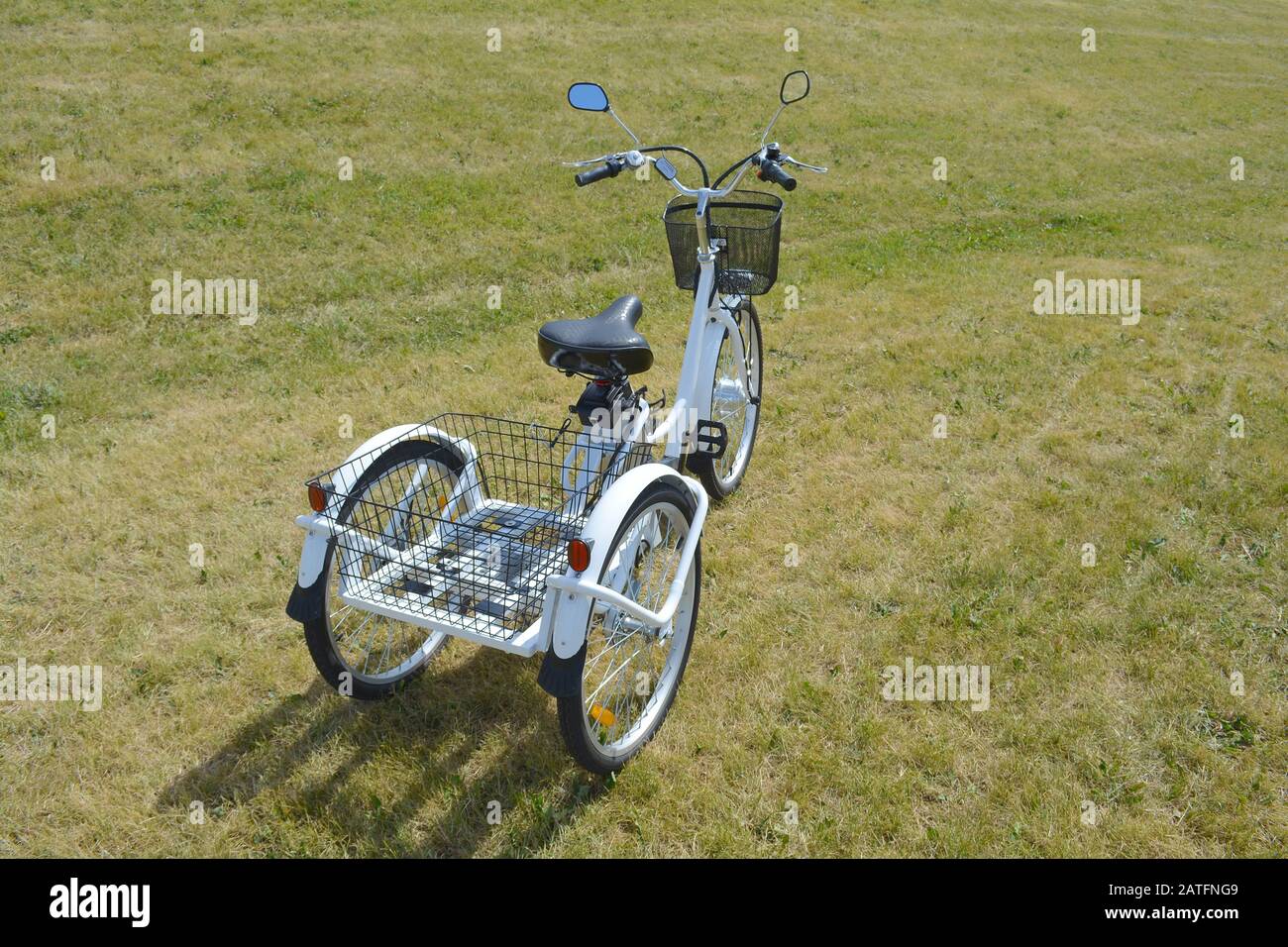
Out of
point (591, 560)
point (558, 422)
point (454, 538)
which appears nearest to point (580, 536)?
point (591, 560)

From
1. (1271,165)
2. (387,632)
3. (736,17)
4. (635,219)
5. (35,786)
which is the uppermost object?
(736,17)

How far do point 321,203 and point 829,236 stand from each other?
5862 mm

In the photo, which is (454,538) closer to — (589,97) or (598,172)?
(598,172)

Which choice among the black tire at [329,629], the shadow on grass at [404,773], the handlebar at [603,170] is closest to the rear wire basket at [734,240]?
the handlebar at [603,170]

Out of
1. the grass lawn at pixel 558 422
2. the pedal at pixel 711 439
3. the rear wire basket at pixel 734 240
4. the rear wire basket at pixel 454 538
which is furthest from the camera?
the pedal at pixel 711 439

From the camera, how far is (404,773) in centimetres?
316

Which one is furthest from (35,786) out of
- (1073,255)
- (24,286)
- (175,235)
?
(1073,255)

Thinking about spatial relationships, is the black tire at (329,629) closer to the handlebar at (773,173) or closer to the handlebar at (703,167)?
the handlebar at (703,167)

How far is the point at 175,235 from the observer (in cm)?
835

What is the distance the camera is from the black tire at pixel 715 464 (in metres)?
4.62

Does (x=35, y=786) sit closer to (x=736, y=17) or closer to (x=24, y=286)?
(x=24, y=286)

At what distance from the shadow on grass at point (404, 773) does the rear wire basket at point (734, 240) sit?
2212mm

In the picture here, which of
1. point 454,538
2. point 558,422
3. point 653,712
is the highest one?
point 454,538

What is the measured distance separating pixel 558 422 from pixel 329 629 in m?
2.96
